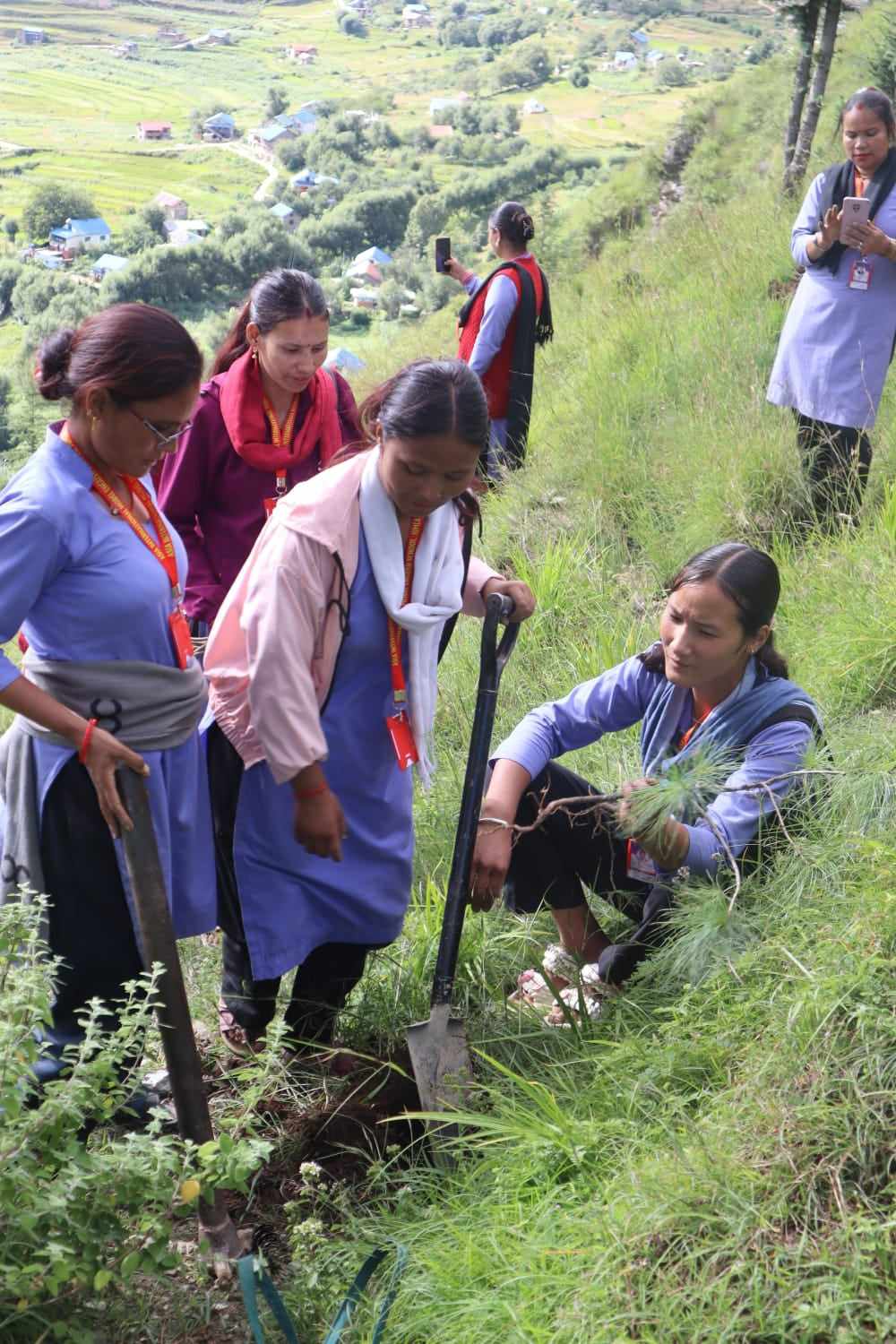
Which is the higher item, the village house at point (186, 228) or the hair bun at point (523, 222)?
the hair bun at point (523, 222)

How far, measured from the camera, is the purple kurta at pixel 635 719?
7.68 feet

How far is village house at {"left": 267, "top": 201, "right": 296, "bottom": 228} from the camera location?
78.6 feet

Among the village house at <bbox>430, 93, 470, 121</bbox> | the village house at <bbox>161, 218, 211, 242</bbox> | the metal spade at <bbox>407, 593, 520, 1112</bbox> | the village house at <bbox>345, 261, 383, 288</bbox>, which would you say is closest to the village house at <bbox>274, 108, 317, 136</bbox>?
the village house at <bbox>430, 93, 470, 121</bbox>

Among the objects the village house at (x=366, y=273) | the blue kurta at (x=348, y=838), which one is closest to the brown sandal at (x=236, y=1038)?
the blue kurta at (x=348, y=838)

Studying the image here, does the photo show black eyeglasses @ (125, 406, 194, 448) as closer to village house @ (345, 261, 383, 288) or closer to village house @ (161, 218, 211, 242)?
village house @ (345, 261, 383, 288)

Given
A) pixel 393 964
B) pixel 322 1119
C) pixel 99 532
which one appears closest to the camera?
pixel 99 532

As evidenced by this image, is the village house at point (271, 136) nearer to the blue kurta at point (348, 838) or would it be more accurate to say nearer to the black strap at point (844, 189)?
A: the black strap at point (844, 189)

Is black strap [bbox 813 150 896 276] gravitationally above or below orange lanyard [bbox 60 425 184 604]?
above

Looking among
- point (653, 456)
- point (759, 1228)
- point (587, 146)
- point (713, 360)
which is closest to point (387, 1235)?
point (759, 1228)

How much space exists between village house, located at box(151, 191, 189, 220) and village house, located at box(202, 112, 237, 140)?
5009 millimetres

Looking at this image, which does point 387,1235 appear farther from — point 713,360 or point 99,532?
point 713,360

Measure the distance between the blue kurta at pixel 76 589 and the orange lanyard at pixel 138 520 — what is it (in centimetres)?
2

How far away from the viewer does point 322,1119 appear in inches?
97.6

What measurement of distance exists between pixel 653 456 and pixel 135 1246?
4521 millimetres
